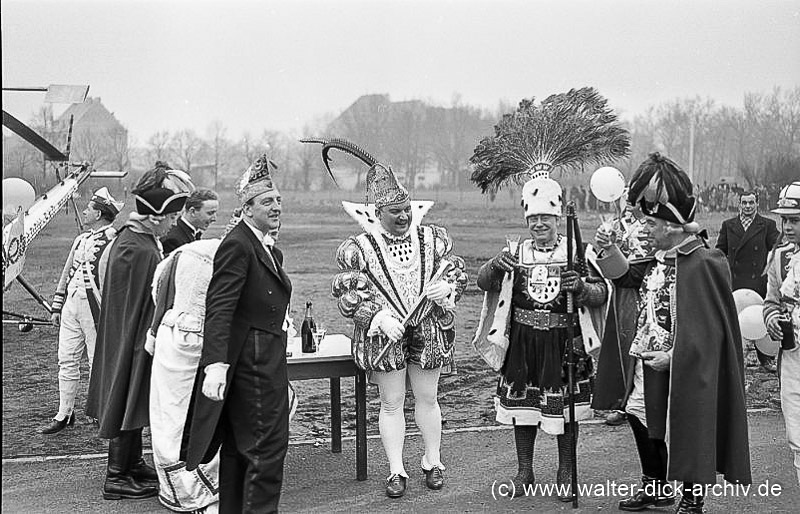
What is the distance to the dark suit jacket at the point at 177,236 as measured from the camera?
16.2ft

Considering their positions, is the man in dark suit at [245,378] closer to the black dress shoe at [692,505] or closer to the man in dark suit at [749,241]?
the black dress shoe at [692,505]

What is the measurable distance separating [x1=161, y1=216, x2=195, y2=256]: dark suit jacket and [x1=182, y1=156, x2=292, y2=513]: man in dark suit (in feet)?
4.60

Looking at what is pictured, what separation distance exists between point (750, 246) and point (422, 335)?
3.71 meters

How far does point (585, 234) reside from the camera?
268 inches

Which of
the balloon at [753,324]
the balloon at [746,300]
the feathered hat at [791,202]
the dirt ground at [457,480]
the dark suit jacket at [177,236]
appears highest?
the feathered hat at [791,202]

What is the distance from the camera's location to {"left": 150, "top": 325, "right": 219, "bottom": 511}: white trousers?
425 centimetres

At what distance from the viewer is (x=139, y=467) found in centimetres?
498

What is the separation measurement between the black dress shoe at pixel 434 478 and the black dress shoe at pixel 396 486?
0.15m

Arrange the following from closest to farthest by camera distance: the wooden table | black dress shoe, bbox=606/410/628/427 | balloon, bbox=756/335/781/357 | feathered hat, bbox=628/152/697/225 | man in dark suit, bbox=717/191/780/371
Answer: feathered hat, bbox=628/152/697/225 < the wooden table < balloon, bbox=756/335/781/357 < black dress shoe, bbox=606/410/628/427 < man in dark suit, bbox=717/191/780/371

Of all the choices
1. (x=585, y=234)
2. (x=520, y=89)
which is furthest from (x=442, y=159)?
(x=585, y=234)

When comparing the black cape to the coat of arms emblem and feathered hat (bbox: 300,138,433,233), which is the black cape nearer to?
feathered hat (bbox: 300,138,433,233)

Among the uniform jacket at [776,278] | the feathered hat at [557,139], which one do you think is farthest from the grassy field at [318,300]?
the uniform jacket at [776,278]

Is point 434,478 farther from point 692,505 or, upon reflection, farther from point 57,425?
point 57,425

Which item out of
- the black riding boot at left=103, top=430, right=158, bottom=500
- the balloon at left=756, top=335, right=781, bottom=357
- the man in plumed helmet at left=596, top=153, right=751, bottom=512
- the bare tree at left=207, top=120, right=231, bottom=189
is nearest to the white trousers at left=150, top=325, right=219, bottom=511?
the black riding boot at left=103, top=430, right=158, bottom=500
